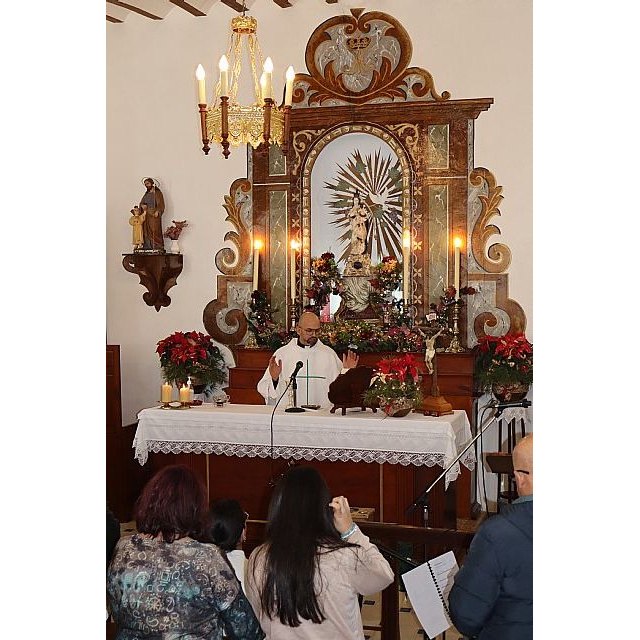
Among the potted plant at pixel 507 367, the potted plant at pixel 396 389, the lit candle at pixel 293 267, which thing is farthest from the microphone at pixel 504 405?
the lit candle at pixel 293 267

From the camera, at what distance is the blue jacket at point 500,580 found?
2.81 metres

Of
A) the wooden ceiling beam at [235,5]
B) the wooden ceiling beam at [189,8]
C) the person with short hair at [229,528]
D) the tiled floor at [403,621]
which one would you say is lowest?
the tiled floor at [403,621]

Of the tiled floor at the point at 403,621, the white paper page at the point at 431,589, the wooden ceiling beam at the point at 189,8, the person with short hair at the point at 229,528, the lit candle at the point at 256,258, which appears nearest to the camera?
the white paper page at the point at 431,589

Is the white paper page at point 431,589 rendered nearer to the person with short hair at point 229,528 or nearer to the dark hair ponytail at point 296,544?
the dark hair ponytail at point 296,544

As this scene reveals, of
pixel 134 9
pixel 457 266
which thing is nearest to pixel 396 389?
pixel 457 266

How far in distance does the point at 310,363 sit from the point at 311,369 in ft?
0.17

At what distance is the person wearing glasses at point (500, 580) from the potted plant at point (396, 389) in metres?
3.52

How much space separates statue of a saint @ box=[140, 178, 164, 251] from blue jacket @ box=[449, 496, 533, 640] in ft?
21.7

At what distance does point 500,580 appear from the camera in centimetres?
286

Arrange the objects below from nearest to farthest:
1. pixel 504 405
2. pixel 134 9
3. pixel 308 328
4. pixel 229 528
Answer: pixel 229 528 → pixel 504 405 → pixel 308 328 → pixel 134 9

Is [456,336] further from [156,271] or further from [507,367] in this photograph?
[156,271]


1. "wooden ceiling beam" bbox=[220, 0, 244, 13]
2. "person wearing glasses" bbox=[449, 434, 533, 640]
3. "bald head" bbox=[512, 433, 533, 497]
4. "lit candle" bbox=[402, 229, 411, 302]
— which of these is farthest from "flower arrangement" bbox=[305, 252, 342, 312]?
"person wearing glasses" bbox=[449, 434, 533, 640]
